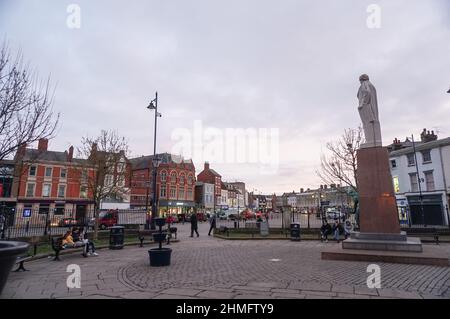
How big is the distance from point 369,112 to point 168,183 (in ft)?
163

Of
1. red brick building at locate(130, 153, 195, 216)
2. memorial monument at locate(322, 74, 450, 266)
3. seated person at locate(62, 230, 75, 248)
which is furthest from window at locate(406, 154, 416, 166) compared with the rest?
red brick building at locate(130, 153, 195, 216)

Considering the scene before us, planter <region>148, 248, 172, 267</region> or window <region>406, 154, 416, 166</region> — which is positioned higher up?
window <region>406, 154, 416, 166</region>

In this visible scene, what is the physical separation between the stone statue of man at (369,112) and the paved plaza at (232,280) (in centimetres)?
541

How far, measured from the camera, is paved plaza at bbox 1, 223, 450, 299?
18.6ft

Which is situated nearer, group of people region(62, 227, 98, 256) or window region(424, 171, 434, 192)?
group of people region(62, 227, 98, 256)

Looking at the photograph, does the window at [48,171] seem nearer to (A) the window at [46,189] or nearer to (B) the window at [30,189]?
(A) the window at [46,189]

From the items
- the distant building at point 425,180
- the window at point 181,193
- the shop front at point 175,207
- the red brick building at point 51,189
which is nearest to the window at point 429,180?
the distant building at point 425,180

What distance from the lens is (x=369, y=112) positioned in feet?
39.6

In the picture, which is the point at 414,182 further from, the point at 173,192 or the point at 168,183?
the point at 173,192

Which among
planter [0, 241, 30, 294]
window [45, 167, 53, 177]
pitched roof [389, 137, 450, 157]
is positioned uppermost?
pitched roof [389, 137, 450, 157]

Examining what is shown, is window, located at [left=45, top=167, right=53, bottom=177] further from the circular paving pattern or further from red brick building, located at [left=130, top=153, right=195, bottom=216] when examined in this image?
the circular paving pattern

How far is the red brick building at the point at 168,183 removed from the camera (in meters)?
53.3

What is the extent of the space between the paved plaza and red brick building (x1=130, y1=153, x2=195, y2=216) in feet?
147

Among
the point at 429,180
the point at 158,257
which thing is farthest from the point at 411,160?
the point at 158,257
